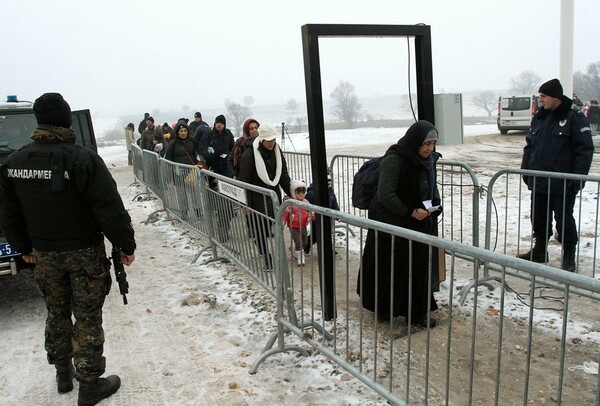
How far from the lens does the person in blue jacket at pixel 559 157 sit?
473 cm

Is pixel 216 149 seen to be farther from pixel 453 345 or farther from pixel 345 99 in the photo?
pixel 453 345

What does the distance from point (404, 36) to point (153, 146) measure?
10.6 metres

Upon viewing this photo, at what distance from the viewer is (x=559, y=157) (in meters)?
4.88

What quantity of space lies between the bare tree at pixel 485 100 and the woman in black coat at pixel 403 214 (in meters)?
82.0

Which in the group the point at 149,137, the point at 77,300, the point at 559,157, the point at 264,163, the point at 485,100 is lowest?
the point at 77,300

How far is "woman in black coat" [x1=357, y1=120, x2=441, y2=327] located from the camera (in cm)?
366

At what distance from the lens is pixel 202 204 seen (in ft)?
19.9

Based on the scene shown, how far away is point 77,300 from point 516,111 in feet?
81.1

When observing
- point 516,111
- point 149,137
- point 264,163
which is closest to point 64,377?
point 264,163

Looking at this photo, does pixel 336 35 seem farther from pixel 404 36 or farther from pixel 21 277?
pixel 21 277

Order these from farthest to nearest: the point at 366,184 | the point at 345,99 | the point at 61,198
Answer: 1. the point at 345,99
2. the point at 366,184
3. the point at 61,198

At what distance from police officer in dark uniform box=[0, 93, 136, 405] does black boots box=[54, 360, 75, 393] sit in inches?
1.0

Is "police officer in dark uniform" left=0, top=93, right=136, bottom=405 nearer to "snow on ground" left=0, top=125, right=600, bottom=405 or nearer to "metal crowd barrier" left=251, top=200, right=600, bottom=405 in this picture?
"snow on ground" left=0, top=125, right=600, bottom=405

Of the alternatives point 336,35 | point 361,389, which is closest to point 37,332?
point 361,389
